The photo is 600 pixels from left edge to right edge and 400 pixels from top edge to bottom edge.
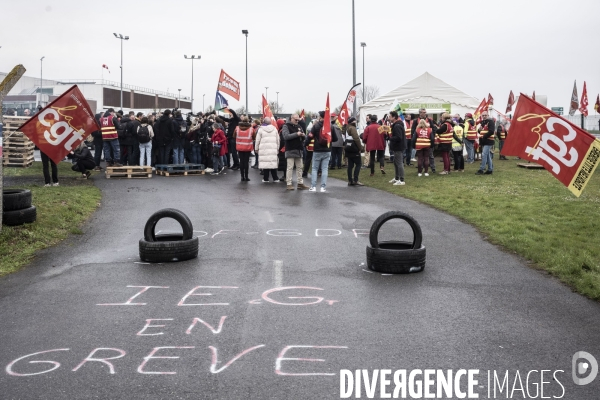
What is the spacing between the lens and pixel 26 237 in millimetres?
10500

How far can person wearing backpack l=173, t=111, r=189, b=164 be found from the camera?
73.6ft

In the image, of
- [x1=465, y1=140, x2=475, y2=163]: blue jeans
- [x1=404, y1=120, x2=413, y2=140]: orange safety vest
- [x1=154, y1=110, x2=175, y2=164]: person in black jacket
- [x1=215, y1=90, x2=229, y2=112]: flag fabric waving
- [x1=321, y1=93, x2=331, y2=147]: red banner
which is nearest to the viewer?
[x1=321, y1=93, x2=331, y2=147]: red banner

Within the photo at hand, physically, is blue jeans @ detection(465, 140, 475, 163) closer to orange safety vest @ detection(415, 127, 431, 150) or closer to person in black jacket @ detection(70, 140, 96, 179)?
orange safety vest @ detection(415, 127, 431, 150)

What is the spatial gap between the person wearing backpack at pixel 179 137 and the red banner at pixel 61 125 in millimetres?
8983

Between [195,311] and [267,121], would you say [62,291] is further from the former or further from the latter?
[267,121]

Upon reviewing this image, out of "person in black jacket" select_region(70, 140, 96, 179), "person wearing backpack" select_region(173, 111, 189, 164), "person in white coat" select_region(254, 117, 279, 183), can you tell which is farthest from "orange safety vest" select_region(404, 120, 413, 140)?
"person in black jacket" select_region(70, 140, 96, 179)

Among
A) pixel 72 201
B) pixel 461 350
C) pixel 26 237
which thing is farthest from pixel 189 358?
pixel 72 201

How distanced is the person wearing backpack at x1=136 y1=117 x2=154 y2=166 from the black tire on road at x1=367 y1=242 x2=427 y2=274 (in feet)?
47.6

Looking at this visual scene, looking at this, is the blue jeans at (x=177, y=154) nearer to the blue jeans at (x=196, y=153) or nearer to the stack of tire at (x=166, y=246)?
the blue jeans at (x=196, y=153)

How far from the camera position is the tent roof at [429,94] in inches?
1177

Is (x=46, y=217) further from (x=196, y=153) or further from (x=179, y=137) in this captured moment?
(x=196, y=153)

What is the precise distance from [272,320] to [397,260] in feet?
8.15

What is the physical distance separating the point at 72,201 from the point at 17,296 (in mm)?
6986

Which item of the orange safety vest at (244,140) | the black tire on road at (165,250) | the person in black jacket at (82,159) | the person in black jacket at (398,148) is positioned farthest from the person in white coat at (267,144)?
the black tire on road at (165,250)
